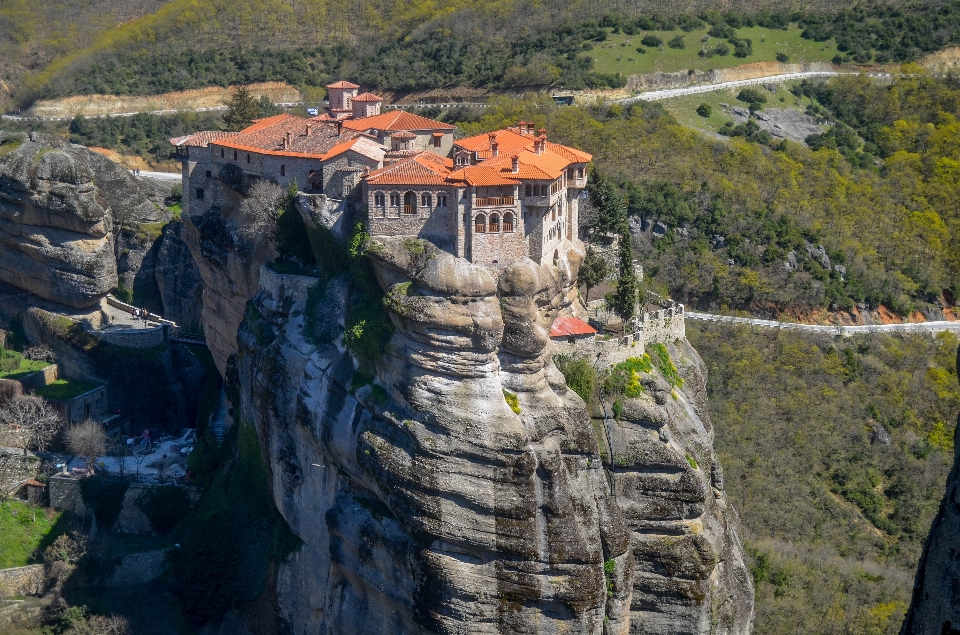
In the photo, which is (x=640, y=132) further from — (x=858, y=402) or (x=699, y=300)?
(x=858, y=402)

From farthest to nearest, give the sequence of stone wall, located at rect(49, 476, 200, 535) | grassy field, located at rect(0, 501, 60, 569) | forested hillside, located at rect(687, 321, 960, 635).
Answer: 1. stone wall, located at rect(49, 476, 200, 535)
2. grassy field, located at rect(0, 501, 60, 569)
3. forested hillside, located at rect(687, 321, 960, 635)

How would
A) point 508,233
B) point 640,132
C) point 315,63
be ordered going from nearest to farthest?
1. point 508,233
2. point 640,132
3. point 315,63

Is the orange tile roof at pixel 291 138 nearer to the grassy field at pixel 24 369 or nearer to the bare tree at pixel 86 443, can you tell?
the bare tree at pixel 86 443

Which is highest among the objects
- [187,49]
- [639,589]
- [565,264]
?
[187,49]

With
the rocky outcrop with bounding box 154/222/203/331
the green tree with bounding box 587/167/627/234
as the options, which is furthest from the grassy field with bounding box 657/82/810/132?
the rocky outcrop with bounding box 154/222/203/331

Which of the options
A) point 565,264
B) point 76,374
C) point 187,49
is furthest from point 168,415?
point 187,49

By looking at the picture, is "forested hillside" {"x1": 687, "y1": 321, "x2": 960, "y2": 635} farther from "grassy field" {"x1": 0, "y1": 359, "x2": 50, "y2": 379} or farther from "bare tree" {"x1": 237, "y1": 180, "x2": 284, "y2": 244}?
"grassy field" {"x1": 0, "y1": 359, "x2": 50, "y2": 379}
